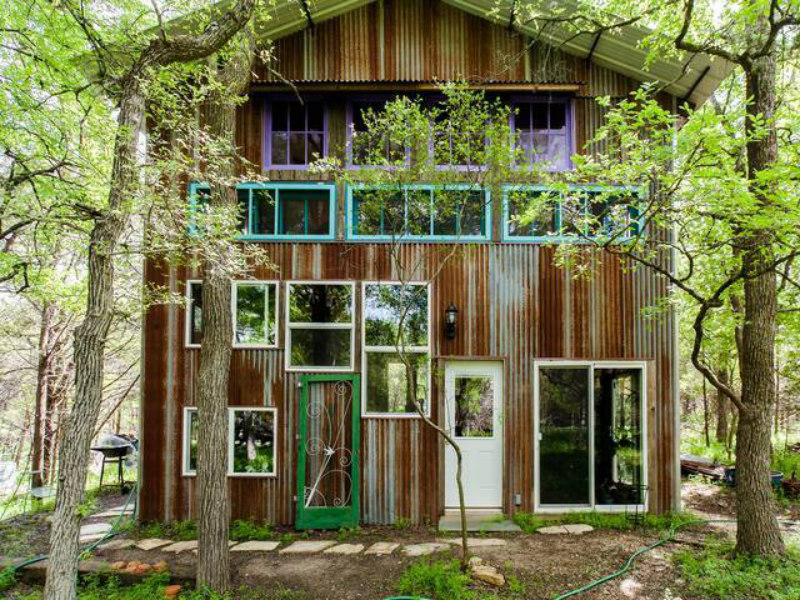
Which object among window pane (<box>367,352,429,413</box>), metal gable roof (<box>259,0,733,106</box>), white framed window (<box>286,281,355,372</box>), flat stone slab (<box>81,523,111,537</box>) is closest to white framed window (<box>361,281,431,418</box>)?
window pane (<box>367,352,429,413</box>)

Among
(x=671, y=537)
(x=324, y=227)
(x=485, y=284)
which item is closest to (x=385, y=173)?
(x=324, y=227)

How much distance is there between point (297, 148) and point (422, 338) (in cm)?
312

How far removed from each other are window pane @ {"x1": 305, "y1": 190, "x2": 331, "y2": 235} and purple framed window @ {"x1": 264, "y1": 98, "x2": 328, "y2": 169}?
502 mm

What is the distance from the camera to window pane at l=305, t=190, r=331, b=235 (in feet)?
20.6

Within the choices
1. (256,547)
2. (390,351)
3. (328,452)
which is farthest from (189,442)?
(390,351)

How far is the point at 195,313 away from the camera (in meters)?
6.22

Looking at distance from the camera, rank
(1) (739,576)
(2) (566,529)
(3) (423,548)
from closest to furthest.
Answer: (1) (739,576)
(3) (423,548)
(2) (566,529)

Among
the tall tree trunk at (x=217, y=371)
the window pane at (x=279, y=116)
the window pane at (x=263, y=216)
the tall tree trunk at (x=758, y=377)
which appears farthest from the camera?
the window pane at (x=279, y=116)

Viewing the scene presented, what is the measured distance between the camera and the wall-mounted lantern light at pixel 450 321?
6039mm

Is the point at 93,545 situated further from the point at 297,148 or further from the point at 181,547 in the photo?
the point at 297,148

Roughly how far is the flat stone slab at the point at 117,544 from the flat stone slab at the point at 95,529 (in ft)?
1.34

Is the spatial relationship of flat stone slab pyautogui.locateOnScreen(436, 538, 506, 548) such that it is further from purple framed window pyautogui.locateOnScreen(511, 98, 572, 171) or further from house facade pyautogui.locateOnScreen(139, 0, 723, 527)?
purple framed window pyautogui.locateOnScreen(511, 98, 572, 171)

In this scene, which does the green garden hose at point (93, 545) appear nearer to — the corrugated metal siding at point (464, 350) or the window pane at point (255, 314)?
the corrugated metal siding at point (464, 350)

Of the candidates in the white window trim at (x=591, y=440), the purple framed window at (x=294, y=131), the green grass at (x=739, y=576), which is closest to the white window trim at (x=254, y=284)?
the purple framed window at (x=294, y=131)
